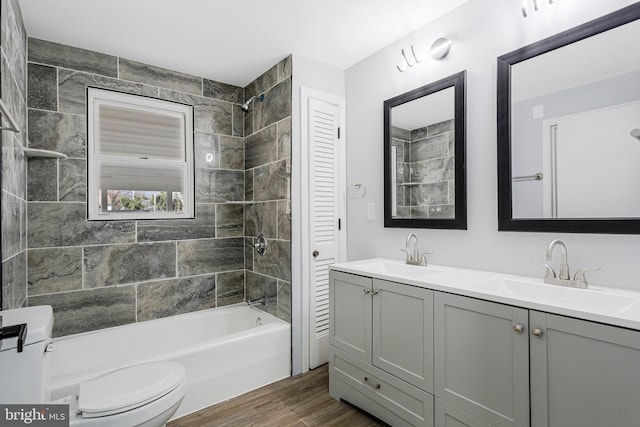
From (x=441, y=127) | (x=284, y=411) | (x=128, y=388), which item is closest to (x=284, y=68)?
(x=441, y=127)

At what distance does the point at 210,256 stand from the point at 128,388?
1556 mm

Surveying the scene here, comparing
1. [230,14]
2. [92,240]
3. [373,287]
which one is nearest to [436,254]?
[373,287]

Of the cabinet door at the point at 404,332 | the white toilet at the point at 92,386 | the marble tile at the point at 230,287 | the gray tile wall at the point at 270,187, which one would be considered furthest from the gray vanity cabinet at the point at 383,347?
the marble tile at the point at 230,287

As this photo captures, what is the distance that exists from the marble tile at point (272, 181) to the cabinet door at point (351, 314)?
83 cm

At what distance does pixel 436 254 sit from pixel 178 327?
7.12 ft

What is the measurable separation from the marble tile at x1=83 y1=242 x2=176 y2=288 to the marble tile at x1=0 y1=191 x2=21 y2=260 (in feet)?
1.80

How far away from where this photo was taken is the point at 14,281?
5.72 ft

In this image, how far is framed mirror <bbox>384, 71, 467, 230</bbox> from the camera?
1925mm

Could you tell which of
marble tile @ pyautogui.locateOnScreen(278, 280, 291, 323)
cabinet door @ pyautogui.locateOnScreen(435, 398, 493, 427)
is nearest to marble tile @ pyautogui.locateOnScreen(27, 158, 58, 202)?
marble tile @ pyautogui.locateOnScreen(278, 280, 291, 323)

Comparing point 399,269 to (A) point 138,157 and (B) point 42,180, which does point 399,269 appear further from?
(B) point 42,180

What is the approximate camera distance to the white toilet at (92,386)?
45.3 inches

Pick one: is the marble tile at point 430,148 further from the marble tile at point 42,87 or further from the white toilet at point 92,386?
the marble tile at point 42,87

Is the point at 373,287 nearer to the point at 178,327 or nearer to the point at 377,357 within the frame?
the point at 377,357

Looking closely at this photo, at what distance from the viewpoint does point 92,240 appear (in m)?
2.40
